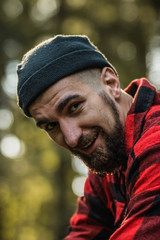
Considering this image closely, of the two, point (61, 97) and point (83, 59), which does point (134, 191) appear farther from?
point (83, 59)

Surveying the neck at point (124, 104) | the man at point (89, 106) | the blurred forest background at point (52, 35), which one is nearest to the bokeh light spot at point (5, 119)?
the blurred forest background at point (52, 35)

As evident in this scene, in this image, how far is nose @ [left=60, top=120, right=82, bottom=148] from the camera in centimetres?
210

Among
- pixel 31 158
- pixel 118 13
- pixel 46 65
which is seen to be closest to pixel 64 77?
pixel 46 65

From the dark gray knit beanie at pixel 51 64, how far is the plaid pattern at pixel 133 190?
0.46 meters

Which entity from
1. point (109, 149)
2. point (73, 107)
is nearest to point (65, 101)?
point (73, 107)

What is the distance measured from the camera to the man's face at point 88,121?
2.13 meters

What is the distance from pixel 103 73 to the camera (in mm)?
2395

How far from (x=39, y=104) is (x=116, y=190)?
2.93 ft

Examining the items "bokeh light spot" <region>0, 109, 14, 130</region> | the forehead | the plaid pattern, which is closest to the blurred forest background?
"bokeh light spot" <region>0, 109, 14, 130</region>

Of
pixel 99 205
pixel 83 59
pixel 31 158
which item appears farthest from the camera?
pixel 31 158

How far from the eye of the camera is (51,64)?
219 centimetres

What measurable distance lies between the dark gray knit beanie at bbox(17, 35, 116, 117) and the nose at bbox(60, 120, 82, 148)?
0.97ft

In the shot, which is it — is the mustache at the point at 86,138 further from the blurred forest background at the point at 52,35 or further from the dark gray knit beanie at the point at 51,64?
the blurred forest background at the point at 52,35

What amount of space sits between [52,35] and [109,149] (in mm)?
7229
